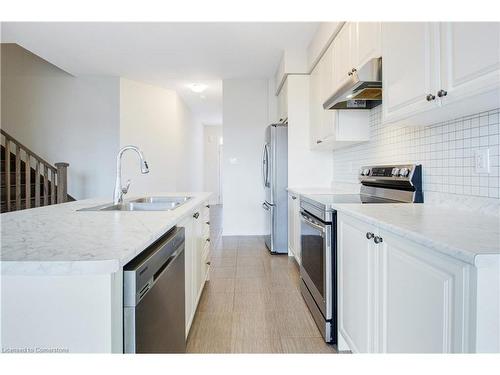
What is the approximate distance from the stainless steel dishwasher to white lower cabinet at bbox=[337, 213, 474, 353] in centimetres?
86

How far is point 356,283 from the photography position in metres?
1.47

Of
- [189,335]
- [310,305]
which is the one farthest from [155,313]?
[310,305]

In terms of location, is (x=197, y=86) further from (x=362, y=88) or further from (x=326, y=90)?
(x=362, y=88)

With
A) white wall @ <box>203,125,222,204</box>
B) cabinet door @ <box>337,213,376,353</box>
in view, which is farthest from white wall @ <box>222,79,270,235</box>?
white wall @ <box>203,125,222,204</box>

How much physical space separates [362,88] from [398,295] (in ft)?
4.81

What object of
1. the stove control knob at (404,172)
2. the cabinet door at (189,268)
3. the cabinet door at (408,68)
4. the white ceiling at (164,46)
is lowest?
the cabinet door at (189,268)

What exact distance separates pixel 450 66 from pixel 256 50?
3020 mm

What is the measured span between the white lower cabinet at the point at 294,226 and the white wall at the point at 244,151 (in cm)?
128

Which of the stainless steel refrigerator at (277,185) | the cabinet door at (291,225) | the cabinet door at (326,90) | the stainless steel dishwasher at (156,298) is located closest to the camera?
the stainless steel dishwasher at (156,298)

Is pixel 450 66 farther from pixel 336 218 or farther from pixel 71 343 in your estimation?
pixel 71 343

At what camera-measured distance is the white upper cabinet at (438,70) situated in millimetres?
1061

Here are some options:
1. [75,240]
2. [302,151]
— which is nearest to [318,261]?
[75,240]

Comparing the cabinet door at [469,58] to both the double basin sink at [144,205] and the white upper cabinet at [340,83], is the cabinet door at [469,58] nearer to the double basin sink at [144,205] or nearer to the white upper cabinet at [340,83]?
the white upper cabinet at [340,83]

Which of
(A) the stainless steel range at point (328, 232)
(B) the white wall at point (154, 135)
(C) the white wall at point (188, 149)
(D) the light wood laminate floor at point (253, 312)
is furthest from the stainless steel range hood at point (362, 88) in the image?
(C) the white wall at point (188, 149)
